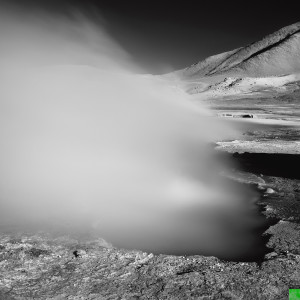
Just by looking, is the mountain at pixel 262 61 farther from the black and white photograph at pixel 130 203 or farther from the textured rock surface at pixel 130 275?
the textured rock surface at pixel 130 275

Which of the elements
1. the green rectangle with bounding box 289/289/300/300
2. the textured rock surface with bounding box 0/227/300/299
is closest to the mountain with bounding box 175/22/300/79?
the textured rock surface with bounding box 0/227/300/299

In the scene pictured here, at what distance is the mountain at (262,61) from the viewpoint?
269 ft

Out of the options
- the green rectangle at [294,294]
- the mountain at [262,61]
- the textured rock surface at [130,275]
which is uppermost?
the mountain at [262,61]

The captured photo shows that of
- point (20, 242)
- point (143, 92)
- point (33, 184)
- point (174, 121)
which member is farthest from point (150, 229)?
point (143, 92)

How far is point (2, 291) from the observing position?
2.69m

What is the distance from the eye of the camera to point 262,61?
8606 centimetres

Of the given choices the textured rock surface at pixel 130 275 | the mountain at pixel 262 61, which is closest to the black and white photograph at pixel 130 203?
the textured rock surface at pixel 130 275

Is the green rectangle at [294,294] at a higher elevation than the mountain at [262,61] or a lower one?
lower

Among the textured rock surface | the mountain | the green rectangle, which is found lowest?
the green rectangle

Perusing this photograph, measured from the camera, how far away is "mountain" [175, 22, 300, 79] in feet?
269

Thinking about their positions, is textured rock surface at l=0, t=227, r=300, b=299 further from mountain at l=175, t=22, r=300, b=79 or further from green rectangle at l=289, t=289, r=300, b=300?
mountain at l=175, t=22, r=300, b=79

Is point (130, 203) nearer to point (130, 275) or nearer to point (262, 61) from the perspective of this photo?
point (130, 275)

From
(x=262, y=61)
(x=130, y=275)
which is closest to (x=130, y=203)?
(x=130, y=275)

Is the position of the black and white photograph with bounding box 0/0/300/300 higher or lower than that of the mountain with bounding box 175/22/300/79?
lower
